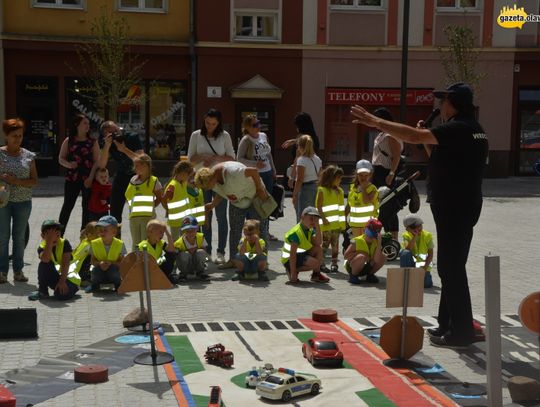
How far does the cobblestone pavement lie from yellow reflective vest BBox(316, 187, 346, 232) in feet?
2.48

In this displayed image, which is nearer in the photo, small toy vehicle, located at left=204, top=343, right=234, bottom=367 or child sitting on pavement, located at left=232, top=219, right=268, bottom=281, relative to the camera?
small toy vehicle, located at left=204, top=343, right=234, bottom=367

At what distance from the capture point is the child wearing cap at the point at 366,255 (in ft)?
33.5

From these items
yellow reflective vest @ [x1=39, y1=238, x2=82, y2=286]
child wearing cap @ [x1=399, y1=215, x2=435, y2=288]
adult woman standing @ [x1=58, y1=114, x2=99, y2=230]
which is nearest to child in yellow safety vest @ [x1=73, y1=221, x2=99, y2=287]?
yellow reflective vest @ [x1=39, y1=238, x2=82, y2=286]

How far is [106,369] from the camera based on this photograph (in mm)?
6355

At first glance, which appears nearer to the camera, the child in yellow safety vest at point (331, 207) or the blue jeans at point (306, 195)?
the child in yellow safety vest at point (331, 207)

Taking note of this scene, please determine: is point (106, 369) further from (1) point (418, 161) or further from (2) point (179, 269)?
(1) point (418, 161)

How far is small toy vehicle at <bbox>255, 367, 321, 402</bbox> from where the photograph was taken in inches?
230

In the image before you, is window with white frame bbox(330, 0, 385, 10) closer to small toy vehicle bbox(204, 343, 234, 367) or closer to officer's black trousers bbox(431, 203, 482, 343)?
officer's black trousers bbox(431, 203, 482, 343)

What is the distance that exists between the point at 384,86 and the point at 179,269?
1807 cm

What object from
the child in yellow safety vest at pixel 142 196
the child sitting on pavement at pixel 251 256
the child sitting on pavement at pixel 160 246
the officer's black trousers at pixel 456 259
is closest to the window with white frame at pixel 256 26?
the child in yellow safety vest at pixel 142 196

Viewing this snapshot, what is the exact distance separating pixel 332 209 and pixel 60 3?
56.5ft

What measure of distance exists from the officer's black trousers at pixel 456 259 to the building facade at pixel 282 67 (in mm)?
19535

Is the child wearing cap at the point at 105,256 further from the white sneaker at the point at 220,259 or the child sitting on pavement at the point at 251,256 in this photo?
the white sneaker at the point at 220,259

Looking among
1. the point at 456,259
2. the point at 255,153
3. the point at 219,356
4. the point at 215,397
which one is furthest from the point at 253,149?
the point at 215,397
